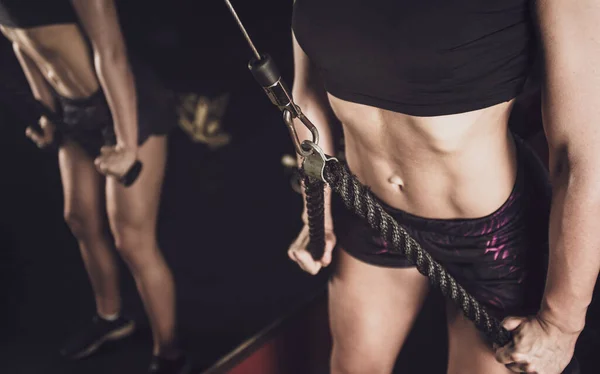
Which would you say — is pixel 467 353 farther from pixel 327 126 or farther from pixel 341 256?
pixel 327 126

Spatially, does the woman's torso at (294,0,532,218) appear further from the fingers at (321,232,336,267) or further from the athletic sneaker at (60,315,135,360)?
the athletic sneaker at (60,315,135,360)

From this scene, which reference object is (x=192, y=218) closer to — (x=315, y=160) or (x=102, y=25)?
(x=102, y=25)

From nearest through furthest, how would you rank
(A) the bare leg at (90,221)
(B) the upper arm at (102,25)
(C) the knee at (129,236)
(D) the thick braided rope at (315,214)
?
(D) the thick braided rope at (315,214)
(B) the upper arm at (102,25)
(A) the bare leg at (90,221)
(C) the knee at (129,236)

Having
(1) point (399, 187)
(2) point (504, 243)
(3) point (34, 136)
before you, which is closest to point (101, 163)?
(3) point (34, 136)

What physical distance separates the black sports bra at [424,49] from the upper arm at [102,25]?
392 millimetres

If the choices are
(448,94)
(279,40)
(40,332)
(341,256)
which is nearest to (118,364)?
(40,332)

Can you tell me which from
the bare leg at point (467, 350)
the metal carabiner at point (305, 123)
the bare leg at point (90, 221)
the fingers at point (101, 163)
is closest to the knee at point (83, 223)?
the bare leg at point (90, 221)

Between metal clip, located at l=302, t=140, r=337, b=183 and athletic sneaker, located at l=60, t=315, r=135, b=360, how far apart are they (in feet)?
2.28

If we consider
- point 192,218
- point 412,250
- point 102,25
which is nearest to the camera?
point 412,250

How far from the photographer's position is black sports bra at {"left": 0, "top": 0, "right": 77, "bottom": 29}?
2.93ft

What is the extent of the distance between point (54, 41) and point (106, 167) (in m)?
0.26

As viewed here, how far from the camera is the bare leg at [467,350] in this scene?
89cm

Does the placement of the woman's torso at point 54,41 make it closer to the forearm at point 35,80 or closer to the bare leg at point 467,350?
the forearm at point 35,80

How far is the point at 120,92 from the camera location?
104cm
